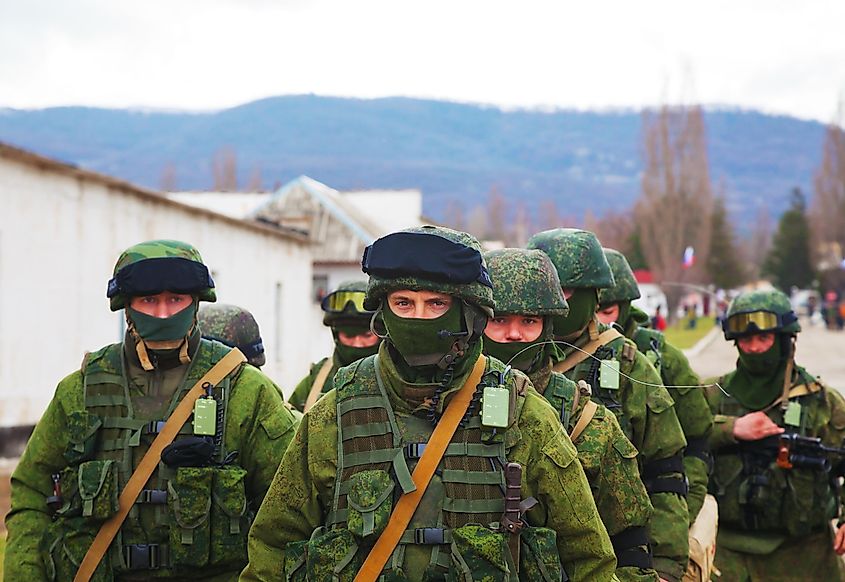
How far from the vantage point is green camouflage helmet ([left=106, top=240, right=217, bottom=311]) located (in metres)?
4.93

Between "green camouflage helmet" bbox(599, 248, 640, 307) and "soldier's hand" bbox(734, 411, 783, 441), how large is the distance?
3.53ft

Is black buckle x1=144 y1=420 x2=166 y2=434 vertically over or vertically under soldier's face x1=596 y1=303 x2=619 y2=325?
under

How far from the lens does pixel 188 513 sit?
4730 mm

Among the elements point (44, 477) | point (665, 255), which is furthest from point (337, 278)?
point (44, 477)

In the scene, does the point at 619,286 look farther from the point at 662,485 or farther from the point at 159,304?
the point at 159,304

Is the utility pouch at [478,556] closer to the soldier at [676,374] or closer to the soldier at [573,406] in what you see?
the soldier at [573,406]

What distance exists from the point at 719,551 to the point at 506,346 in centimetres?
366

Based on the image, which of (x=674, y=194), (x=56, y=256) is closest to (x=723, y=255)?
(x=674, y=194)

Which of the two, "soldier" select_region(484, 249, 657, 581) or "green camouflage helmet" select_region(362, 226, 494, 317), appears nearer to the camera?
"green camouflage helmet" select_region(362, 226, 494, 317)

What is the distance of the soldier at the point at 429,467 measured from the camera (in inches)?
136

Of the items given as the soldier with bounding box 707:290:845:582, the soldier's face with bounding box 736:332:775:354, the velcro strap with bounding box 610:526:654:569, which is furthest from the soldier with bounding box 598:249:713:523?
the velcro strap with bounding box 610:526:654:569

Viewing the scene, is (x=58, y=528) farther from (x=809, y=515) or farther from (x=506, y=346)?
(x=809, y=515)

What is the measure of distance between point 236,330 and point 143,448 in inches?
92.1

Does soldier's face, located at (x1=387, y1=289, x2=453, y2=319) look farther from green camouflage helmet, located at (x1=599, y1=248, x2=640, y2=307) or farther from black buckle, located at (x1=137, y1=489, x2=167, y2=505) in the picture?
green camouflage helmet, located at (x1=599, y1=248, x2=640, y2=307)
